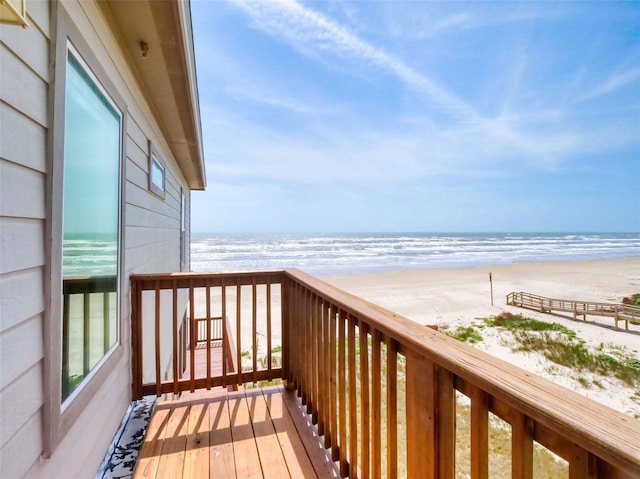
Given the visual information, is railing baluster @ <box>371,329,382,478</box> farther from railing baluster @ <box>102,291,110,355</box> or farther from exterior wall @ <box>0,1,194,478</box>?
railing baluster @ <box>102,291,110,355</box>

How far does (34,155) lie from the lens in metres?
1.07

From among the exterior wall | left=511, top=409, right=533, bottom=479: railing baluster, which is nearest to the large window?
the exterior wall

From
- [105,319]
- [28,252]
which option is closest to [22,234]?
[28,252]

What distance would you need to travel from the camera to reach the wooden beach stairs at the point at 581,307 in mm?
10312

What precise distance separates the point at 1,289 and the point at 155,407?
1882mm

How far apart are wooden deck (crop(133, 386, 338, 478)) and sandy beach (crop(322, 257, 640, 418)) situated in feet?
20.1

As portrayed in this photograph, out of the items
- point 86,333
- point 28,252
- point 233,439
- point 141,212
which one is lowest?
point 233,439

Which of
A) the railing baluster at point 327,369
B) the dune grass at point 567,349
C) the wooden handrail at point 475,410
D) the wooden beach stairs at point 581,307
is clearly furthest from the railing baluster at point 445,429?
the wooden beach stairs at point 581,307

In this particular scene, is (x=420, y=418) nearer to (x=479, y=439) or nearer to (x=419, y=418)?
(x=419, y=418)

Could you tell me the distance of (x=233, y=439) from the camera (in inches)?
80.2

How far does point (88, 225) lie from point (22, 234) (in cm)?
62

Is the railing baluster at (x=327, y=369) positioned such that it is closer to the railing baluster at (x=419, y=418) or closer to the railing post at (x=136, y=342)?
the railing baluster at (x=419, y=418)

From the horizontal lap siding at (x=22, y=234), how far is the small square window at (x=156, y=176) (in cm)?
209

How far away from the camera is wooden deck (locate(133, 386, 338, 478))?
1.77m
